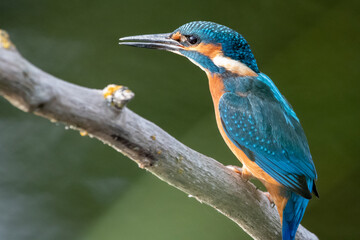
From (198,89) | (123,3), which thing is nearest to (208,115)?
(198,89)

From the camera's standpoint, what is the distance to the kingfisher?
149cm

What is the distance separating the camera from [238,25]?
253cm

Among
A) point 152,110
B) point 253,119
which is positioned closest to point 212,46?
point 253,119

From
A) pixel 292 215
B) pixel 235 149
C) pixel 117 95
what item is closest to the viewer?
pixel 117 95

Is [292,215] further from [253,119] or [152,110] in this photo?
[152,110]

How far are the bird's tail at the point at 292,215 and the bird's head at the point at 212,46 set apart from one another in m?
0.47

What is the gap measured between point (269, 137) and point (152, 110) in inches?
46.2

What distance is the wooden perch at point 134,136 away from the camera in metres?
0.88

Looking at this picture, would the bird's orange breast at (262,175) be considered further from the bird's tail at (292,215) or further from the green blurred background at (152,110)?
the green blurred background at (152,110)

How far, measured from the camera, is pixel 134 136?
109 cm

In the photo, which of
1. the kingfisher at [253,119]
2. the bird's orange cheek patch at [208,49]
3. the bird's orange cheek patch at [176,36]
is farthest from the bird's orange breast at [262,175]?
the bird's orange cheek patch at [176,36]

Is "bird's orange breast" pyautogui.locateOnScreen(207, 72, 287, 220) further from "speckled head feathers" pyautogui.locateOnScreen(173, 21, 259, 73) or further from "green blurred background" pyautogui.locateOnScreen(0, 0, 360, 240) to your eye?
"green blurred background" pyautogui.locateOnScreen(0, 0, 360, 240)

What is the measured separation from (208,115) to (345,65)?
0.79 metres

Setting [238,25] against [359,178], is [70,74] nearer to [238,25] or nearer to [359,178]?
[238,25]
